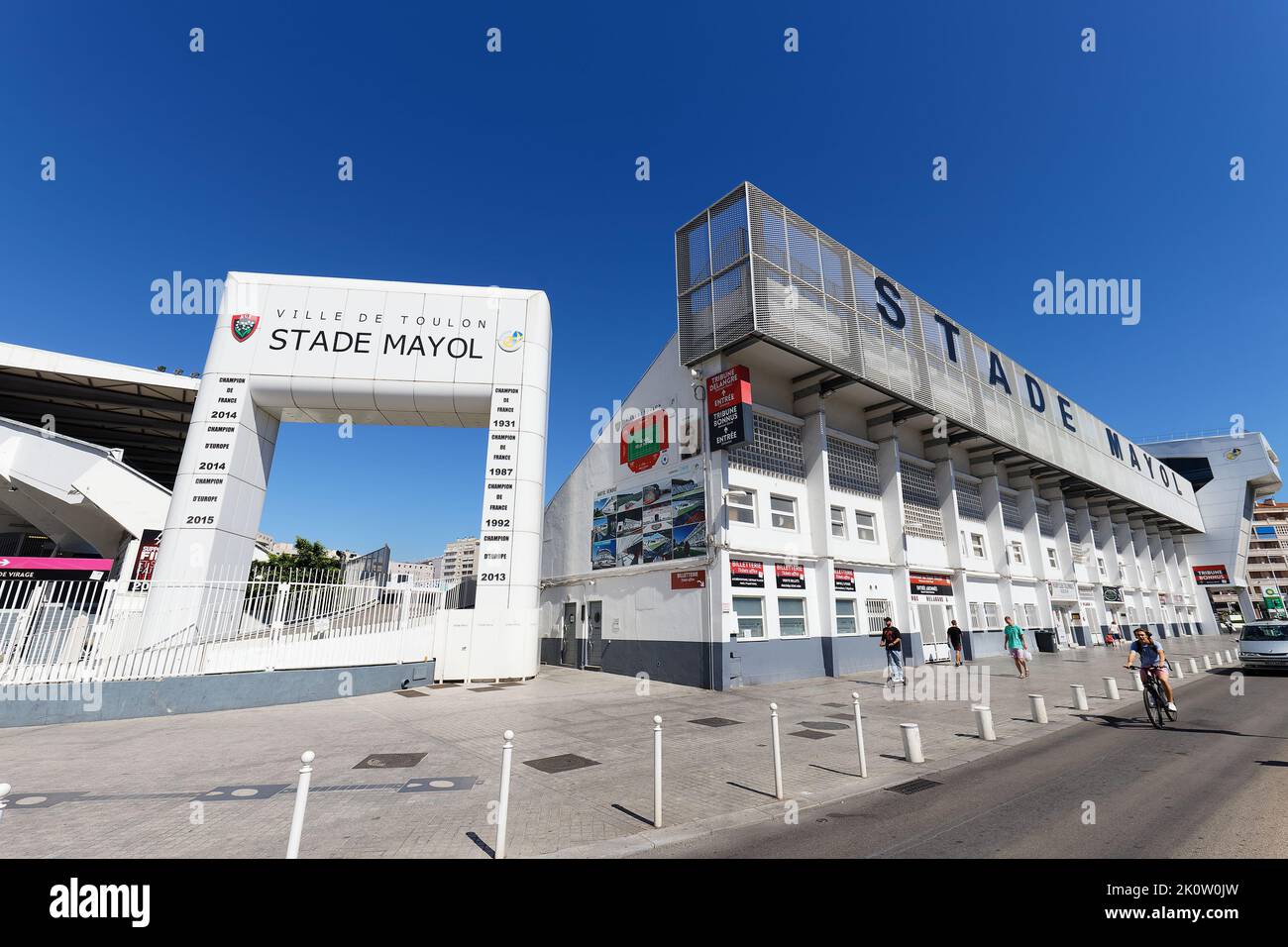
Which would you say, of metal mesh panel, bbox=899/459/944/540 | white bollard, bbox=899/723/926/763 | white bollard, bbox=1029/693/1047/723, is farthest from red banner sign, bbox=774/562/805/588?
white bollard, bbox=899/723/926/763

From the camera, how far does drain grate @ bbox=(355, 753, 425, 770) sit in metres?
7.83

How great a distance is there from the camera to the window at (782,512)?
20.4 m

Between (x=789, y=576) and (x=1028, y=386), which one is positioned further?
(x=1028, y=386)

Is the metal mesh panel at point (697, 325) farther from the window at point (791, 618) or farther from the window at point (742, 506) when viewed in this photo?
the window at point (791, 618)

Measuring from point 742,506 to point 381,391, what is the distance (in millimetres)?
13914

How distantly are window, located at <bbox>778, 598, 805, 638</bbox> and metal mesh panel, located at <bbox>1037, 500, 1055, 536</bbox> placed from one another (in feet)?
85.9

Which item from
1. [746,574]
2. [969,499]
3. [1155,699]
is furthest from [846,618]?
[969,499]

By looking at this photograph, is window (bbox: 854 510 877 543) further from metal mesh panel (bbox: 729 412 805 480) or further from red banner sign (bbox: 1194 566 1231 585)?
red banner sign (bbox: 1194 566 1231 585)

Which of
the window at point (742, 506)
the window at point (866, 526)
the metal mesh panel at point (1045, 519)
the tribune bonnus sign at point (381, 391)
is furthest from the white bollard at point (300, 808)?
the metal mesh panel at point (1045, 519)

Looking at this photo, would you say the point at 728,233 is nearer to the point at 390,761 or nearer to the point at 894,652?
the point at 894,652

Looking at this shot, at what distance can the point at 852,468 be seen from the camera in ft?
78.3

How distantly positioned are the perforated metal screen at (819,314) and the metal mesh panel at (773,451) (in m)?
3.21

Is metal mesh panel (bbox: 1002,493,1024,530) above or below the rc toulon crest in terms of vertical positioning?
below
